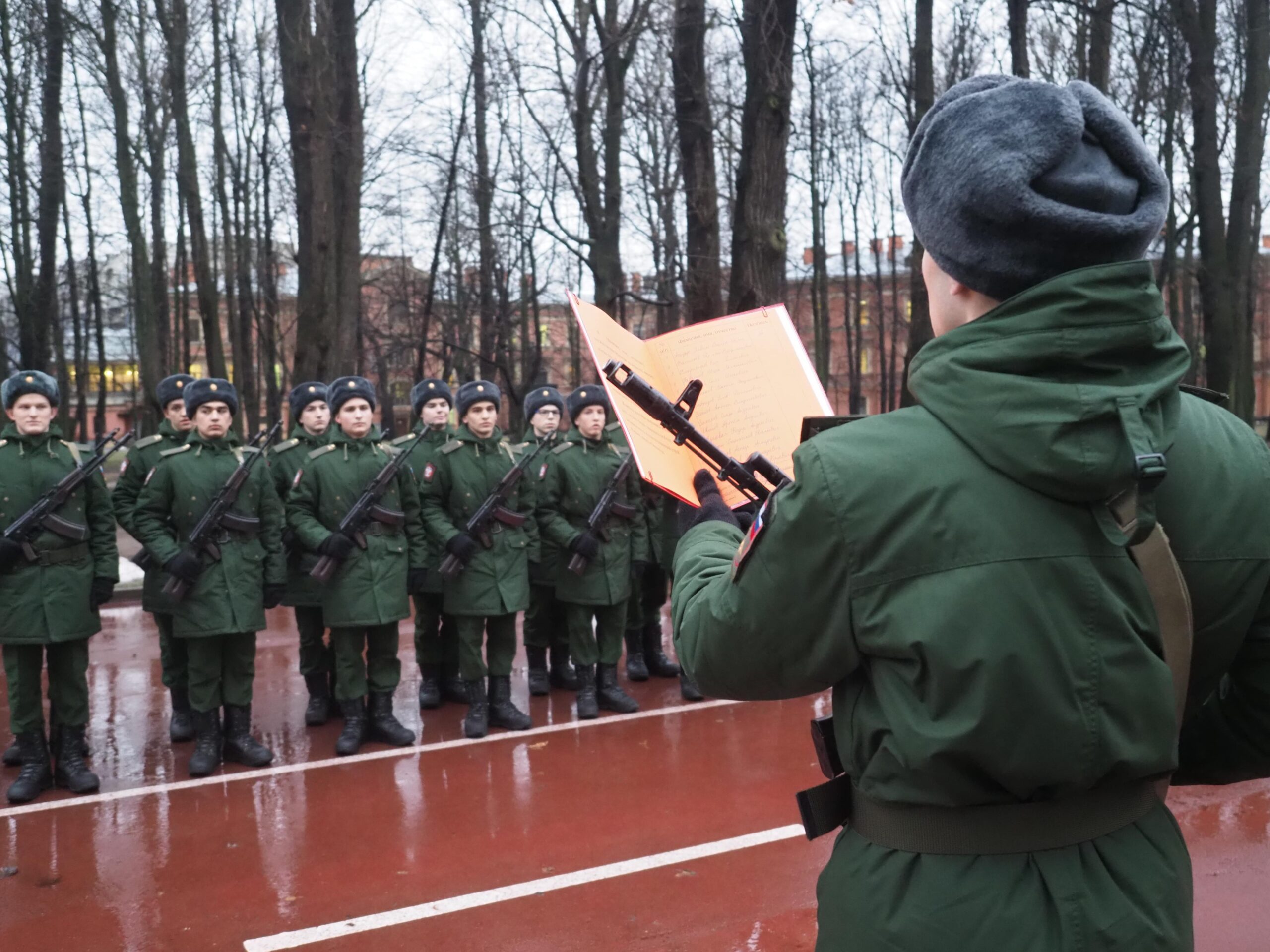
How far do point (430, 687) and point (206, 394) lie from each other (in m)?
2.64

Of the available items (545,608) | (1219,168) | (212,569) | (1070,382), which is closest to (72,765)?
(212,569)

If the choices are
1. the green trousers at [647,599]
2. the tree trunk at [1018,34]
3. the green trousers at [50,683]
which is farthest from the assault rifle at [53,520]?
the tree trunk at [1018,34]

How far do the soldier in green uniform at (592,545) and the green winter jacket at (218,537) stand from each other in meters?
1.99

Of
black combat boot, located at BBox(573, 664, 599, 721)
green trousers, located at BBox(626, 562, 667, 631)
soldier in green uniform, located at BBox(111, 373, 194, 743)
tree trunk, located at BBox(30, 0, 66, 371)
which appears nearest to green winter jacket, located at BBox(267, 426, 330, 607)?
soldier in green uniform, located at BBox(111, 373, 194, 743)

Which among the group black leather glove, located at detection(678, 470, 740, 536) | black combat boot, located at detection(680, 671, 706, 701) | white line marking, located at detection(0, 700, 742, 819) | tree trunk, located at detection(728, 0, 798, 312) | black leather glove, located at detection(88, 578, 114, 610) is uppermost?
tree trunk, located at detection(728, 0, 798, 312)

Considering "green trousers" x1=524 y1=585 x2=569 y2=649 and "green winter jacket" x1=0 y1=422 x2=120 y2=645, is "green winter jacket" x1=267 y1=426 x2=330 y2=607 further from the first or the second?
"green trousers" x1=524 y1=585 x2=569 y2=649

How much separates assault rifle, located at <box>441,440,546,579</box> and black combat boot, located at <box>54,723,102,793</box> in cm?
235

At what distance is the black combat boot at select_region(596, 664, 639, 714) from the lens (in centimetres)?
798

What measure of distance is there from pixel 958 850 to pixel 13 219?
75.0ft

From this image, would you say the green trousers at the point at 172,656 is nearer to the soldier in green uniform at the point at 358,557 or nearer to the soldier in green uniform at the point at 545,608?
the soldier in green uniform at the point at 358,557

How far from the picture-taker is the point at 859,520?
1587 millimetres

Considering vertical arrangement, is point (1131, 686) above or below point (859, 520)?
below

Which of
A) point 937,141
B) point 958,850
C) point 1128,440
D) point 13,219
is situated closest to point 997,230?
point 937,141

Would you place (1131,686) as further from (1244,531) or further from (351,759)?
(351,759)
